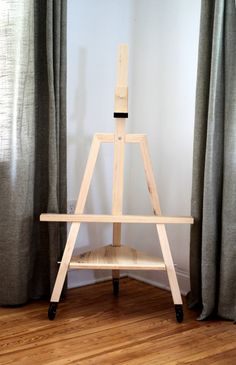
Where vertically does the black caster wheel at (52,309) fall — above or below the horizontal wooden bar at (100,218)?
below

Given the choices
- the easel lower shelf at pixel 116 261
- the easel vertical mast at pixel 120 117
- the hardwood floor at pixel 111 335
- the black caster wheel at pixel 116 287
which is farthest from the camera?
the black caster wheel at pixel 116 287

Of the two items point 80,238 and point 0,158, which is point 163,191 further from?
point 0,158

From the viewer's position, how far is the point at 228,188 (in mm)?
2197

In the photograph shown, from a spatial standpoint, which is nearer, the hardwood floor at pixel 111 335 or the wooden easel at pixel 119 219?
the hardwood floor at pixel 111 335

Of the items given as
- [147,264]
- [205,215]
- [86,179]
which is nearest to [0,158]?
[86,179]

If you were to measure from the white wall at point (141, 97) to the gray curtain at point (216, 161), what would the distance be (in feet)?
1.05

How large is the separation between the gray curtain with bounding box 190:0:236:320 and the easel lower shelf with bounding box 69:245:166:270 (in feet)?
0.83

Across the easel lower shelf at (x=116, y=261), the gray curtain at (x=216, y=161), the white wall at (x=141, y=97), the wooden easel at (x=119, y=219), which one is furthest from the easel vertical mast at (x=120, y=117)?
the white wall at (x=141, y=97)

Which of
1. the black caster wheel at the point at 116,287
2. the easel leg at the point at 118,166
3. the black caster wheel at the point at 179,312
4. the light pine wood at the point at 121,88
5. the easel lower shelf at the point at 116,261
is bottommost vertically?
the black caster wheel at the point at 116,287

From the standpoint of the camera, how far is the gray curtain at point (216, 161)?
219 cm

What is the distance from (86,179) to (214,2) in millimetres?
1018

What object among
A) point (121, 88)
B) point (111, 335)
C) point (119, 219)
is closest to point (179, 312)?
point (111, 335)

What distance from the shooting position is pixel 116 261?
2230 mm

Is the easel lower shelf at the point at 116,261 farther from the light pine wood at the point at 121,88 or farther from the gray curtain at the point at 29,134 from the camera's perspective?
the light pine wood at the point at 121,88
